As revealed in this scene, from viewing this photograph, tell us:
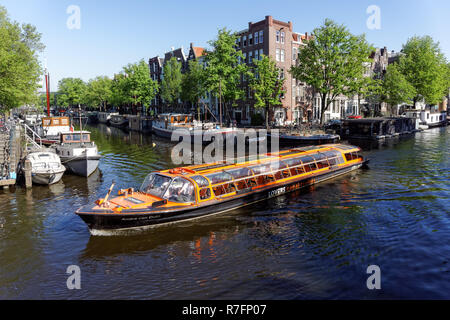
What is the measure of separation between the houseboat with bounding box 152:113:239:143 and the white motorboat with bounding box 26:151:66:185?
2580 cm

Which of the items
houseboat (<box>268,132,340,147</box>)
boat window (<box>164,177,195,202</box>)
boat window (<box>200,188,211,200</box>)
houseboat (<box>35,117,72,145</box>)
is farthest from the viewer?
→ houseboat (<box>268,132,340,147</box>)

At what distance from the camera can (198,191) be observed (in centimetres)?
1761

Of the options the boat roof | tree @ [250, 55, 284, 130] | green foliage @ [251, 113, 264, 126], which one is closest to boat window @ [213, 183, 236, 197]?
the boat roof

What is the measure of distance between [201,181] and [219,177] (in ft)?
4.63

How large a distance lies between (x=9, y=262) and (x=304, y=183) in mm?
18229

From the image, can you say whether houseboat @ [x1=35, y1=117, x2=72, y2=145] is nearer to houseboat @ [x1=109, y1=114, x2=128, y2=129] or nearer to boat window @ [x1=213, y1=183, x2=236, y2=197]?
boat window @ [x1=213, y1=183, x2=236, y2=197]

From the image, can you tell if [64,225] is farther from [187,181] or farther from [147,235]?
[187,181]

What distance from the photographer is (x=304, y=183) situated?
78.4 feet

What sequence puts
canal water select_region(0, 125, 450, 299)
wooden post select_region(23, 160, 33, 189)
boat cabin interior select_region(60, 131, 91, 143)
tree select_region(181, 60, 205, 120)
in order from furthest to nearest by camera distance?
tree select_region(181, 60, 205, 120) → boat cabin interior select_region(60, 131, 91, 143) → wooden post select_region(23, 160, 33, 189) → canal water select_region(0, 125, 450, 299)

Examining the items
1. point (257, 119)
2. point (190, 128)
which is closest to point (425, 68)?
point (257, 119)

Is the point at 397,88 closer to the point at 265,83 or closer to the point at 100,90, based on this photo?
the point at 265,83

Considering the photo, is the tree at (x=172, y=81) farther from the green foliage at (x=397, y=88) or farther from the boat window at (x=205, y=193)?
the boat window at (x=205, y=193)

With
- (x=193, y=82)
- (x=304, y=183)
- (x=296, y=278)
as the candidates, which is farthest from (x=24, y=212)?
(x=193, y=82)

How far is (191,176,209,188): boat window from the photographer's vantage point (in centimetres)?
1790
